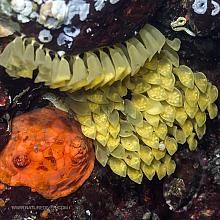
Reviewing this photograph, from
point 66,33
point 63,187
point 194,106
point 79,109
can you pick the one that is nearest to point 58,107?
point 79,109

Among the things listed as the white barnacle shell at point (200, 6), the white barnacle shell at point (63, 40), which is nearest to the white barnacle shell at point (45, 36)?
the white barnacle shell at point (63, 40)

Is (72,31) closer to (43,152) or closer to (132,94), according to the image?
(132,94)

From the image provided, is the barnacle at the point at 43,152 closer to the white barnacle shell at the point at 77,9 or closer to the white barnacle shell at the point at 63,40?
the white barnacle shell at the point at 63,40

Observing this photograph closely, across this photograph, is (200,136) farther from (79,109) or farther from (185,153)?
(79,109)

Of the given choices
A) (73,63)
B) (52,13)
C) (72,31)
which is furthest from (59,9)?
(73,63)

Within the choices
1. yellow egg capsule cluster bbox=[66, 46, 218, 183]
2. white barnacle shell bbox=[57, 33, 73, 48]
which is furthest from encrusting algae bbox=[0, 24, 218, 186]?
white barnacle shell bbox=[57, 33, 73, 48]

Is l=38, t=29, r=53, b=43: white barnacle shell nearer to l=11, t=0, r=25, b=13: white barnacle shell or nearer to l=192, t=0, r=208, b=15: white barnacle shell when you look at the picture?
l=11, t=0, r=25, b=13: white barnacle shell
